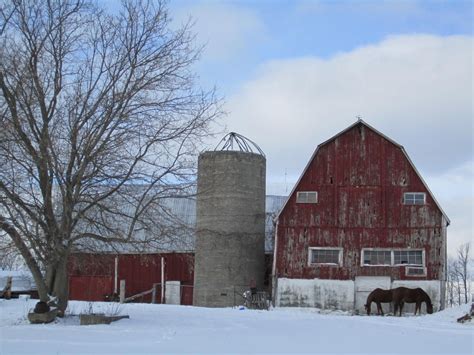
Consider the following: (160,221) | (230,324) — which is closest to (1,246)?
(160,221)

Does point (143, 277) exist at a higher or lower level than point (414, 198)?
lower

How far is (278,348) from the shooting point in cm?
1243

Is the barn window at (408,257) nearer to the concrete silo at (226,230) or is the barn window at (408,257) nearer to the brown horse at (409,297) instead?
the brown horse at (409,297)

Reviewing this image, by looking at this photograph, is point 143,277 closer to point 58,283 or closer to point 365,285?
point 365,285

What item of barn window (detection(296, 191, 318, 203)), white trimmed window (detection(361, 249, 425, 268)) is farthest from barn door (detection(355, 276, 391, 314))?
barn window (detection(296, 191, 318, 203))

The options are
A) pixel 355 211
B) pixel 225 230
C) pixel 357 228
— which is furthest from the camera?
pixel 225 230

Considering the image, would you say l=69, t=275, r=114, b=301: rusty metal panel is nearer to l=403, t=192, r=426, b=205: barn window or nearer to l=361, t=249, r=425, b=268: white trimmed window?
l=361, t=249, r=425, b=268: white trimmed window

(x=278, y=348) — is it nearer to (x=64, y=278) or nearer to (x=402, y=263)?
(x=64, y=278)

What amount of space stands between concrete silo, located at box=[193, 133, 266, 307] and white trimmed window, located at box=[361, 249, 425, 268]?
570cm

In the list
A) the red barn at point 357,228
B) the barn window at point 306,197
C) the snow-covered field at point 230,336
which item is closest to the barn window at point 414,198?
the red barn at point 357,228

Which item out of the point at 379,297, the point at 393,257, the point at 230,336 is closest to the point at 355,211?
the point at 393,257

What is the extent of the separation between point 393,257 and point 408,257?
71cm

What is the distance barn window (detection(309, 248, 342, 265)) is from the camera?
3198cm

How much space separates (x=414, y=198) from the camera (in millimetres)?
31984
